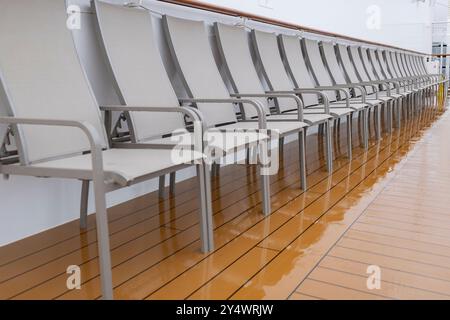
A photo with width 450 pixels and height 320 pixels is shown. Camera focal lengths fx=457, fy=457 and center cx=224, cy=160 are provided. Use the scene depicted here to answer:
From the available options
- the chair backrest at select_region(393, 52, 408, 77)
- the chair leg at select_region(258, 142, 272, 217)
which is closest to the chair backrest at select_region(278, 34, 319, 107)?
the chair leg at select_region(258, 142, 272, 217)

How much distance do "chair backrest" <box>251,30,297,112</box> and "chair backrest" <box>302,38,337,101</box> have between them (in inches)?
22.6

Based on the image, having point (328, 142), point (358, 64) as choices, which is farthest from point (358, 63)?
point (328, 142)

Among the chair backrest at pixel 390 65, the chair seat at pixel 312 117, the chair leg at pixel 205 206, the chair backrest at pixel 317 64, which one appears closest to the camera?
the chair leg at pixel 205 206

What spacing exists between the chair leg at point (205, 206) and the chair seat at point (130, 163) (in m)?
0.06

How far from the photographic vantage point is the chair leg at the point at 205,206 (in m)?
1.42

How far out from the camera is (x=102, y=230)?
1089 mm

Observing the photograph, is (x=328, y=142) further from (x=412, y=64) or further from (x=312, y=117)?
(x=412, y=64)

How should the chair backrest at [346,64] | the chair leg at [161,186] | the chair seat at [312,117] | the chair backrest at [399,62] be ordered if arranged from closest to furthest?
the chair leg at [161,186] → the chair seat at [312,117] → the chair backrest at [346,64] → the chair backrest at [399,62]

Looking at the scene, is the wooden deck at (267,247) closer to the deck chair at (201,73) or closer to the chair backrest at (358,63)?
the deck chair at (201,73)

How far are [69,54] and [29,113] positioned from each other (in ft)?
0.98

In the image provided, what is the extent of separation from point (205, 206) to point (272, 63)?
1686 mm

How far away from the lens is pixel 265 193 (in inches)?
74.0

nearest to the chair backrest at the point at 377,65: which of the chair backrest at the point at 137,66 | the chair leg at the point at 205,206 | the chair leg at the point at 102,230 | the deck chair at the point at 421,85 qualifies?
the deck chair at the point at 421,85
